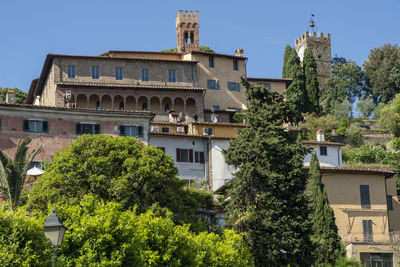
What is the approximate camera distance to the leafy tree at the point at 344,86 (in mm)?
89519

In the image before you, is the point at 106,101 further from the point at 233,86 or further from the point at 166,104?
the point at 233,86

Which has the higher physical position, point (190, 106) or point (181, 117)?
point (190, 106)

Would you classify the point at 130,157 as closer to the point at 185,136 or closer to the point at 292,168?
the point at 292,168

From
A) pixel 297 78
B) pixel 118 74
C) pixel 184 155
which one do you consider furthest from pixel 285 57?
pixel 184 155

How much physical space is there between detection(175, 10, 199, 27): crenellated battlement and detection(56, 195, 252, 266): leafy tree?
5835 centimetres

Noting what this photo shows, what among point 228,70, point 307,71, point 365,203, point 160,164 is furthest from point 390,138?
point 160,164

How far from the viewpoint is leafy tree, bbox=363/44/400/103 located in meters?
94.5

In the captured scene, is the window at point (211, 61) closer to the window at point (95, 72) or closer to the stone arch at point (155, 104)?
the stone arch at point (155, 104)

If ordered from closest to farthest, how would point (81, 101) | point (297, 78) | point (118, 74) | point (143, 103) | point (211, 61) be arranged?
point (81, 101)
point (118, 74)
point (143, 103)
point (211, 61)
point (297, 78)

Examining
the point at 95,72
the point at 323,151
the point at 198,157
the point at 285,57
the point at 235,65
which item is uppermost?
the point at 285,57

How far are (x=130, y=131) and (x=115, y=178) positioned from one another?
11179 millimetres

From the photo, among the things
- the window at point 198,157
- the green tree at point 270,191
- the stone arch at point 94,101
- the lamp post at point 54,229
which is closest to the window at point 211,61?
the stone arch at point 94,101

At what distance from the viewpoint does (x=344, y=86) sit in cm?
9381

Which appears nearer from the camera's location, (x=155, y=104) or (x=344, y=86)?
(x=155, y=104)
